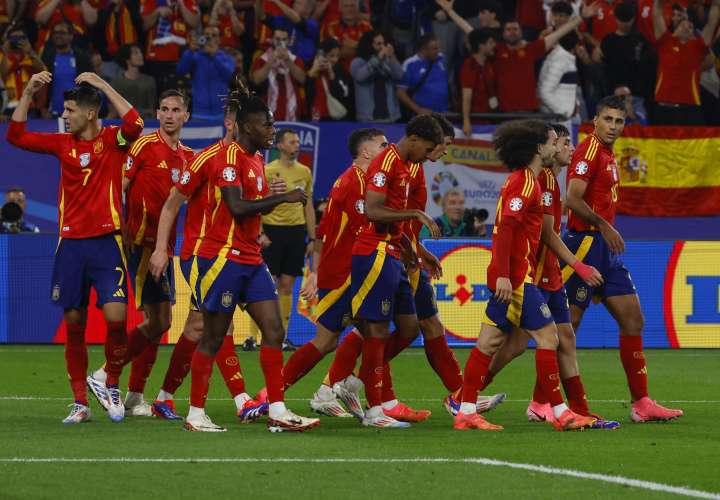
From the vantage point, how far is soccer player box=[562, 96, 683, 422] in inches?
451

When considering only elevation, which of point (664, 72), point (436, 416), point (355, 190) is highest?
point (664, 72)

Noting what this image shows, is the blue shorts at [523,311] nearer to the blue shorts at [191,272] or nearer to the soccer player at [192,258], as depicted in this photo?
the soccer player at [192,258]

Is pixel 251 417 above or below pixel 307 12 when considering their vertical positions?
below

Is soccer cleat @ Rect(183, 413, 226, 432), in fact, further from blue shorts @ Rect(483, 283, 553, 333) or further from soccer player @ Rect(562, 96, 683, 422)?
soccer player @ Rect(562, 96, 683, 422)

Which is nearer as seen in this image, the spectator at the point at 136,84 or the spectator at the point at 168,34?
the spectator at the point at 136,84

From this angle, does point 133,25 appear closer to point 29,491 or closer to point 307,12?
point 307,12

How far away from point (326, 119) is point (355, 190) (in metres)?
10.1

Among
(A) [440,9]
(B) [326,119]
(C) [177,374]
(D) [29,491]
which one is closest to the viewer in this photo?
(D) [29,491]

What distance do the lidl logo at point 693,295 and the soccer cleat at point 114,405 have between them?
383 inches

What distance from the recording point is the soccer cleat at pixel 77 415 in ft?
35.3

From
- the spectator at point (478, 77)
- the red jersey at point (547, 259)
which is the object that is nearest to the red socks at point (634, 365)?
the red jersey at point (547, 259)

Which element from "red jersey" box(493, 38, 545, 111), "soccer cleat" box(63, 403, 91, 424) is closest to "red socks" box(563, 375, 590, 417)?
"soccer cleat" box(63, 403, 91, 424)

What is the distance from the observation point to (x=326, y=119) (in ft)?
72.0

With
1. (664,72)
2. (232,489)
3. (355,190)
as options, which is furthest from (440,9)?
(232,489)
